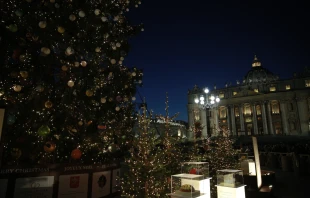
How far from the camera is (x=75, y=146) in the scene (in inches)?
220

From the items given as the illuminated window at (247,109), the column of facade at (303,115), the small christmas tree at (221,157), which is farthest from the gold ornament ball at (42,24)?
the illuminated window at (247,109)

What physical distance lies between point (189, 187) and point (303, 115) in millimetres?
67607

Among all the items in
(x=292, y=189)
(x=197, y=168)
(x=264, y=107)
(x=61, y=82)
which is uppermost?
(x=264, y=107)

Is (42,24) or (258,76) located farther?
(258,76)

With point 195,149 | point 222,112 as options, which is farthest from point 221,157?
point 222,112

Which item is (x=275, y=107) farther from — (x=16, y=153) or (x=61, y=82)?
(x=16, y=153)

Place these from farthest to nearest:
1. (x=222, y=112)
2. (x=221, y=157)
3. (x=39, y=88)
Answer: (x=222, y=112) → (x=221, y=157) → (x=39, y=88)

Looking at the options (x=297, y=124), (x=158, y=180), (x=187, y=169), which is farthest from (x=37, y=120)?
(x=297, y=124)

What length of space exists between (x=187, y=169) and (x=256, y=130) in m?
67.6

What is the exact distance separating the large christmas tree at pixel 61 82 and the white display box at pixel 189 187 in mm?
2038

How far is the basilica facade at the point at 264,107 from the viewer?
6036 cm

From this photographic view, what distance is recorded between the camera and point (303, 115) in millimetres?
58594

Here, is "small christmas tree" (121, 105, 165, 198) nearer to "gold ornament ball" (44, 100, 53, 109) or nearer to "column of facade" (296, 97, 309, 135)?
"gold ornament ball" (44, 100, 53, 109)

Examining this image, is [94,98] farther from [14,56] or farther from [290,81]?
[290,81]
